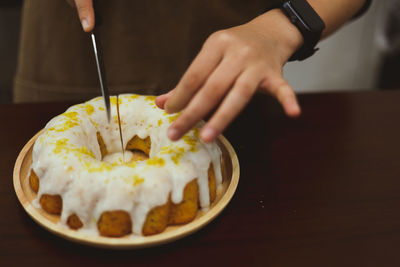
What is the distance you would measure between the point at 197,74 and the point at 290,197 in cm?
43

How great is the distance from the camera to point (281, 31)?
103cm

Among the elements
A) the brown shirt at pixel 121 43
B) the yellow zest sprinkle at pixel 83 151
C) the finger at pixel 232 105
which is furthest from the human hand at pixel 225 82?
the brown shirt at pixel 121 43

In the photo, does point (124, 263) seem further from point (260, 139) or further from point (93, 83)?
point (93, 83)

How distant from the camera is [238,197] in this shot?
1068 mm

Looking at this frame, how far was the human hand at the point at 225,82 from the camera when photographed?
845mm

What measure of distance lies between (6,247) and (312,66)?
195 centimetres

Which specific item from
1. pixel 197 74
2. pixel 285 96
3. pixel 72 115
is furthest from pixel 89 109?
pixel 285 96

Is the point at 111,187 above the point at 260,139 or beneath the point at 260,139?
above

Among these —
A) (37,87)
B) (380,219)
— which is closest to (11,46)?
(37,87)

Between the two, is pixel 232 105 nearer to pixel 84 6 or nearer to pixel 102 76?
pixel 102 76

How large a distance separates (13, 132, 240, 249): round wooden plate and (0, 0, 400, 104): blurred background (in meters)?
1.45

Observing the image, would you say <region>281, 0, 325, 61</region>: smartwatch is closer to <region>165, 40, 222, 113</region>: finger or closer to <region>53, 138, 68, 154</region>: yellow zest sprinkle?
<region>165, 40, 222, 113</region>: finger

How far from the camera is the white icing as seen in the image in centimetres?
89

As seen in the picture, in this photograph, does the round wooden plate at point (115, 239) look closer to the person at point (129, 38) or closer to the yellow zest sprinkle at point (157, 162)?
the yellow zest sprinkle at point (157, 162)
